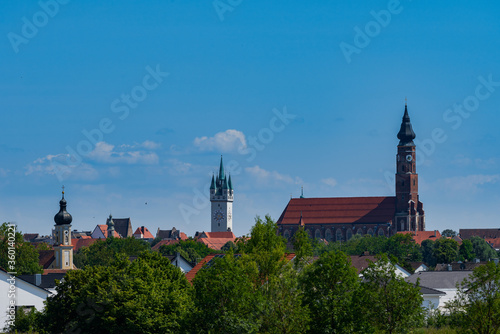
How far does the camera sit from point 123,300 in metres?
42.0

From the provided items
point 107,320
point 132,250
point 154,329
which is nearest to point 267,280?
point 154,329

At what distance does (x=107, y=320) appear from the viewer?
42.0m

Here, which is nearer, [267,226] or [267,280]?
[267,280]

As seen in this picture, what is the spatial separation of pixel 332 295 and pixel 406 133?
162702 millimetres

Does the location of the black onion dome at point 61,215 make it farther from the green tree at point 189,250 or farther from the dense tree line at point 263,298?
the dense tree line at point 263,298

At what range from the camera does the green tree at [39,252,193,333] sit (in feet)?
132

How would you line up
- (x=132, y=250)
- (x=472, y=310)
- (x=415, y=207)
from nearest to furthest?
(x=472, y=310) < (x=132, y=250) < (x=415, y=207)

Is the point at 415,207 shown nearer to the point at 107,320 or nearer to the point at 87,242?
the point at 87,242

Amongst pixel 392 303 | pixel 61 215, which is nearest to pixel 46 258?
pixel 61 215

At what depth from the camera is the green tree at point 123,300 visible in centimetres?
4009

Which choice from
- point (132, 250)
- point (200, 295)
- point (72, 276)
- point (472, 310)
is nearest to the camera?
point (200, 295)

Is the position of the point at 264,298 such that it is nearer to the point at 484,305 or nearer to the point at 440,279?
the point at 484,305

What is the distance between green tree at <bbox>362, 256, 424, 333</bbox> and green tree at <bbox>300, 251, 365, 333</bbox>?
2.90ft

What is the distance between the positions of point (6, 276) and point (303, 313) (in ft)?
76.8
